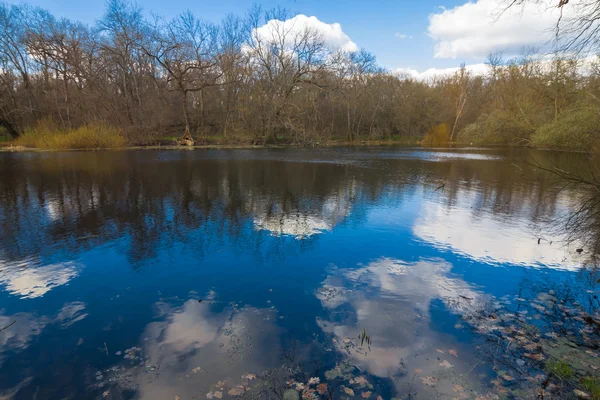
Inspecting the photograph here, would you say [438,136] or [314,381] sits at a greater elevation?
[438,136]

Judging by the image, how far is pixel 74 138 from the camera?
3025cm

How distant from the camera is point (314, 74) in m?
41.5

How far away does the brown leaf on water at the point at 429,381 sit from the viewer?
3.49m

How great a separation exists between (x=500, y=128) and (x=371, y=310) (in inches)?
1794

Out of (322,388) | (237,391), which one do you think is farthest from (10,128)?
(322,388)

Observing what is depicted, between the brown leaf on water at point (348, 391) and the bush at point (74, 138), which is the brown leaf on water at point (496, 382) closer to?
the brown leaf on water at point (348, 391)

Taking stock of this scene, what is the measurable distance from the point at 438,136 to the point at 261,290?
180 feet

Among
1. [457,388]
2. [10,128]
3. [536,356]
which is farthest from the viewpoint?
[10,128]

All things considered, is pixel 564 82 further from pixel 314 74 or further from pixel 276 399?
pixel 276 399

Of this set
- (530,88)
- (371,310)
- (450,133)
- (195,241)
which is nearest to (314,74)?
(530,88)

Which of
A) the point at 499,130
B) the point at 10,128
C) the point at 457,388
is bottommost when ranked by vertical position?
the point at 457,388

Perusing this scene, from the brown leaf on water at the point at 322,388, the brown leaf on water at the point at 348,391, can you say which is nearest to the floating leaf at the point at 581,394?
the brown leaf on water at the point at 348,391

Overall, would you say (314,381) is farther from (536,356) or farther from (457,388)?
(536,356)

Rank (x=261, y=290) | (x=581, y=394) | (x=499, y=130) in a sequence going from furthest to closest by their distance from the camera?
(x=499, y=130), (x=261, y=290), (x=581, y=394)
